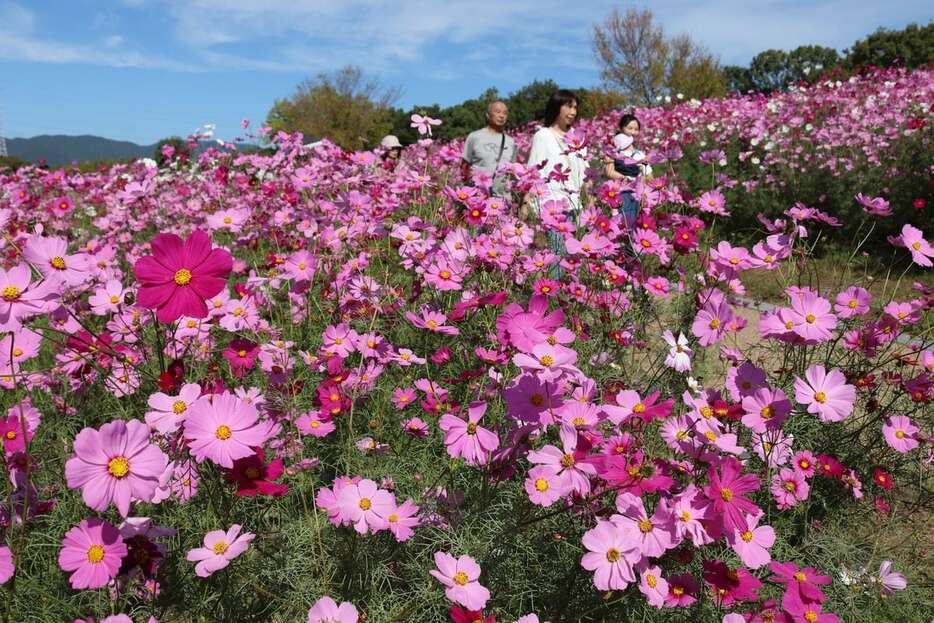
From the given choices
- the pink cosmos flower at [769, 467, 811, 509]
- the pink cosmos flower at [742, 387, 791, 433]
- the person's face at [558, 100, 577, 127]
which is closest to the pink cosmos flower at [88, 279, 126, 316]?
the pink cosmos flower at [742, 387, 791, 433]

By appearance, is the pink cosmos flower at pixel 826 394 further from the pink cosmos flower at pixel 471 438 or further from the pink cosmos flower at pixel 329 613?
the pink cosmos flower at pixel 329 613

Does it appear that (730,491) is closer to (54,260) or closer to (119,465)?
(119,465)

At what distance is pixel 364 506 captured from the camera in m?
1.37

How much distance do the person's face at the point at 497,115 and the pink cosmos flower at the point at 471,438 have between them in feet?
13.4

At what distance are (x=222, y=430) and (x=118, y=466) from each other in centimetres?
17

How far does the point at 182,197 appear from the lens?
219 inches

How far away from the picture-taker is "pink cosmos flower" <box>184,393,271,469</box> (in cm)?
101

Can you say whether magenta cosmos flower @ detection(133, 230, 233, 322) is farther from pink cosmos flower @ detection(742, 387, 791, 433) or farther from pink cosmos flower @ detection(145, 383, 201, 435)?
pink cosmos flower @ detection(742, 387, 791, 433)

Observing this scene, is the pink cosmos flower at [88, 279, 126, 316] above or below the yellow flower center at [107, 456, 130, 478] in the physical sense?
above

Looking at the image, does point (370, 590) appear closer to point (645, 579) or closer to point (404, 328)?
point (645, 579)

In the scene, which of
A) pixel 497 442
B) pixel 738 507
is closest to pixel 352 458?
pixel 497 442

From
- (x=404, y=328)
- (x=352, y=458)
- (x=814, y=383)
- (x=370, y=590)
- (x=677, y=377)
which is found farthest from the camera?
(x=404, y=328)

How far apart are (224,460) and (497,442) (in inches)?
22.1

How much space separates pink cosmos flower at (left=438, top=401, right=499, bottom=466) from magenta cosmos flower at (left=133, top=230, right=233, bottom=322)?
565mm
